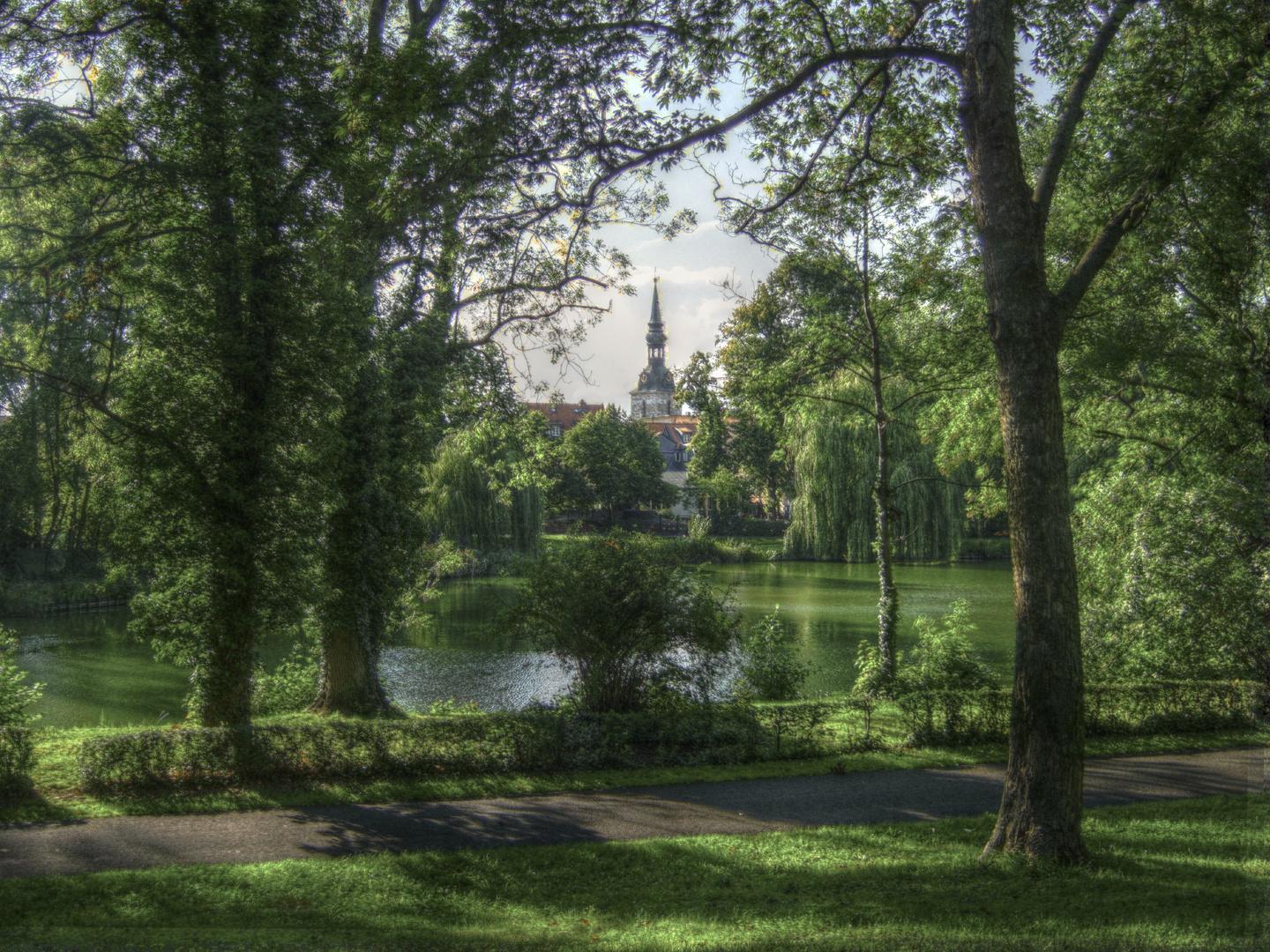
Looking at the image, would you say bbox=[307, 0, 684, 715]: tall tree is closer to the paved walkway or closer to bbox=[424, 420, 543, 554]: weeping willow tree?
the paved walkway

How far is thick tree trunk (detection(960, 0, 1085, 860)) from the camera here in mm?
5801

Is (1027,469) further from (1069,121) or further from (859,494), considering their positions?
(859,494)

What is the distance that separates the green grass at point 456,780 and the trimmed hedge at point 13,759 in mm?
189

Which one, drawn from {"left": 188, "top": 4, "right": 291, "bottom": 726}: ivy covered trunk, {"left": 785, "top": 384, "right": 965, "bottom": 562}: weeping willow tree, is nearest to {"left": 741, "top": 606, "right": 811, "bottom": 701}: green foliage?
{"left": 188, "top": 4, "right": 291, "bottom": 726}: ivy covered trunk

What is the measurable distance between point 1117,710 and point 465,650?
14.5 m

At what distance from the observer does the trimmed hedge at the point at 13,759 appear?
26.4 feet

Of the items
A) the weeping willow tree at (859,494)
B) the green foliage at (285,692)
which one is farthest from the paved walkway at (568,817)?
the weeping willow tree at (859,494)

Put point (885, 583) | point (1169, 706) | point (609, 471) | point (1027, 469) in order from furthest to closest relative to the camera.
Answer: point (609, 471) → point (885, 583) → point (1169, 706) → point (1027, 469)

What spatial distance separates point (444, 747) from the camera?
30.1ft

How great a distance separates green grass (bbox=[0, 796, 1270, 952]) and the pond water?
5.54 m

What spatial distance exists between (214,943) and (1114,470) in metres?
14.3

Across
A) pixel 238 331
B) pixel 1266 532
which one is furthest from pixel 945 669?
pixel 238 331

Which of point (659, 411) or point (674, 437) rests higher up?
point (659, 411)

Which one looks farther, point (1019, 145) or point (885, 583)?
point (885, 583)
